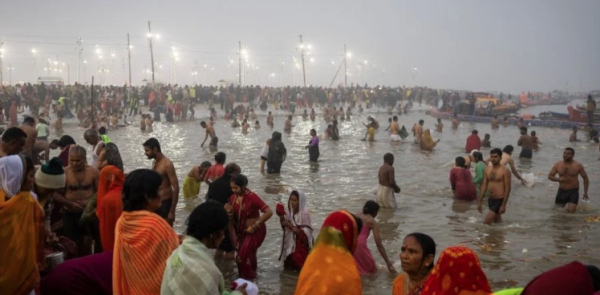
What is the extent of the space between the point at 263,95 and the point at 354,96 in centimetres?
800

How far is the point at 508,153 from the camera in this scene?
12.2 meters

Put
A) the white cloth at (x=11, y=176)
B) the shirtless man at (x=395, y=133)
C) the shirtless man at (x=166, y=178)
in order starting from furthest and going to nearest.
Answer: the shirtless man at (x=395, y=133) → the shirtless man at (x=166, y=178) → the white cloth at (x=11, y=176)

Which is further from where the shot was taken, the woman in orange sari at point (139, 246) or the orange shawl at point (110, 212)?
the orange shawl at point (110, 212)

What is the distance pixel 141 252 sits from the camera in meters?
3.24

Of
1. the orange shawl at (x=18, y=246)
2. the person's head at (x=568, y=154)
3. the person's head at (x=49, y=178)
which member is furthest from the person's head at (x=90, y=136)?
the person's head at (x=568, y=154)

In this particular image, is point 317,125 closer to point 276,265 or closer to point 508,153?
point 508,153

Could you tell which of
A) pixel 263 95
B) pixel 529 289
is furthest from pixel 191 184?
pixel 263 95

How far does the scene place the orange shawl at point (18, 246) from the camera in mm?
3408

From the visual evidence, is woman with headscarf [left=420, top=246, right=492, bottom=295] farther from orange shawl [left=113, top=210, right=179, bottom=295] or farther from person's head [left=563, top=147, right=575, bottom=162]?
person's head [left=563, top=147, right=575, bottom=162]

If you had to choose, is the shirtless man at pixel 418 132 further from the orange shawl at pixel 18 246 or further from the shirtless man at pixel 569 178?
the orange shawl at pixel 18 246

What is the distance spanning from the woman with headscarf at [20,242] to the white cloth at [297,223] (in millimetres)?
3219

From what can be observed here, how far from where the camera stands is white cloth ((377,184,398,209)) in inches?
409

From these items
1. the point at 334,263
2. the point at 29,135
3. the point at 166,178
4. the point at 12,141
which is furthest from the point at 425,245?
the point at 29,135

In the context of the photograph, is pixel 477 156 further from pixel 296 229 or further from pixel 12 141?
pixel 12 141
